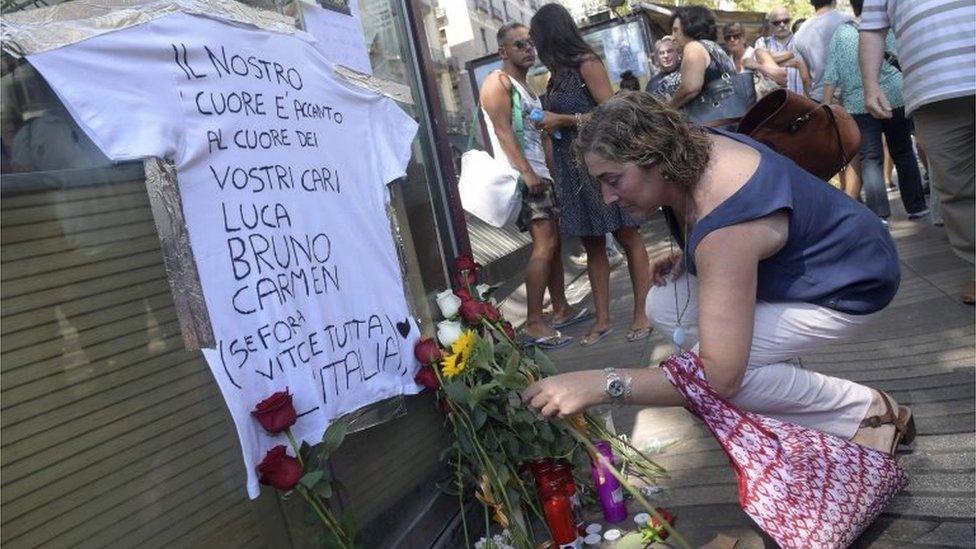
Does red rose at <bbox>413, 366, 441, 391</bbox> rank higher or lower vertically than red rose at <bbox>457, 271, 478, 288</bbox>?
lower

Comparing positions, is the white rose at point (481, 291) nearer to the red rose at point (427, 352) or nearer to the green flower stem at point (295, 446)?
the red rose at point (427, 352)

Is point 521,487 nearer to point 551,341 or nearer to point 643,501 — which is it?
point 643,501

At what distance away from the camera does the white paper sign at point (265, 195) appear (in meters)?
1.67

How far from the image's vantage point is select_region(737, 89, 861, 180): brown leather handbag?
2658mm

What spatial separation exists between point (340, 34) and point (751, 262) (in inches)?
53.8

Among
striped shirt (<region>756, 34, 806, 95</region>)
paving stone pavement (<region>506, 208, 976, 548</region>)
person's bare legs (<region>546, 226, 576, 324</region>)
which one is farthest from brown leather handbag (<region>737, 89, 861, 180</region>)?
striped shirt (<region>756, 34, 806, 95</region>)

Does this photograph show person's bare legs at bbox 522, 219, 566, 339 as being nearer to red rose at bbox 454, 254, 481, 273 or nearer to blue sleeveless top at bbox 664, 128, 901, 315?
red rose at bbox 454, 254, 481, 273

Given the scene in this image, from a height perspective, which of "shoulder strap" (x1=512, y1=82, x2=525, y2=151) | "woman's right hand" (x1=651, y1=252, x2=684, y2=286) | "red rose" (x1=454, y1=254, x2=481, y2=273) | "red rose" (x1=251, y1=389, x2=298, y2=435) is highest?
"shoulder strap" (x1=512, y1=82, x2=525, y2=151)

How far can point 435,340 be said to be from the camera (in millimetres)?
2527

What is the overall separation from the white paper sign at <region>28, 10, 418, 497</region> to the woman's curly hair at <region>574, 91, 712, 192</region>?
688 millimetres

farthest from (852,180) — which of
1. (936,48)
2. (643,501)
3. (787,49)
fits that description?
(643,501)

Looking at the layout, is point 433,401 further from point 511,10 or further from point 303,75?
point 511,10

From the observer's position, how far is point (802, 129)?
2674 mm

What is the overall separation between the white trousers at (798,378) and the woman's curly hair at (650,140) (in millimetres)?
449
